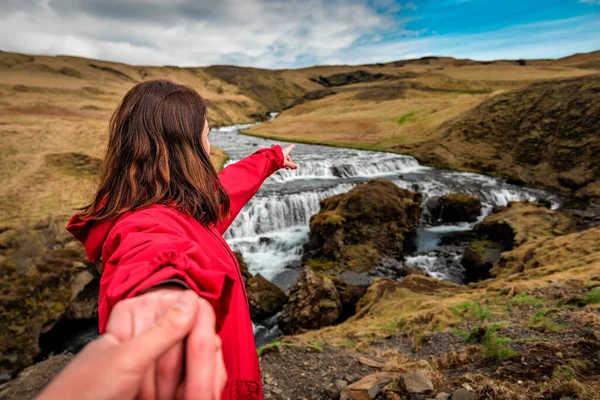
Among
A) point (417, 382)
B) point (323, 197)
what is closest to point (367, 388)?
point (417, 382)

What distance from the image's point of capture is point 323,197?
64.3 ft

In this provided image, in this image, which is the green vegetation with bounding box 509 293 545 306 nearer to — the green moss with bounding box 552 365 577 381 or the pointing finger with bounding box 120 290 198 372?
the green moss with bounding box 552 365 577 381

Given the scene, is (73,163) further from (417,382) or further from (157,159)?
(417,382)

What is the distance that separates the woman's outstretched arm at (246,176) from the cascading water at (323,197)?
34.1ft

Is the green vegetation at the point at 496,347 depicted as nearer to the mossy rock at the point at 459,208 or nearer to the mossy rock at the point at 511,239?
the mossy rock at the point at 511,239

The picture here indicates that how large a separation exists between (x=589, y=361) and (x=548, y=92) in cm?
3225

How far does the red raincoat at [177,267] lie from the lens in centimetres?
109

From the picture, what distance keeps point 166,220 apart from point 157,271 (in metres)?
0.56

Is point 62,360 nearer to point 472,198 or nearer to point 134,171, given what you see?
point 134,171

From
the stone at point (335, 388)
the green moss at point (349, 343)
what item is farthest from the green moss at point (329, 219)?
the stone at point (335, 388)

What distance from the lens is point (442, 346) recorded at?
205 inches

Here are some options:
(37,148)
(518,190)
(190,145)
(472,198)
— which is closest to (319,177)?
(472,198)

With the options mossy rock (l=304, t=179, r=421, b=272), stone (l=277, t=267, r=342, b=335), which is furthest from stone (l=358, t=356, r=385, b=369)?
mossy rock (l=304, t=179, r=421, b=272)

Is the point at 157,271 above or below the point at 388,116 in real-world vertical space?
below
